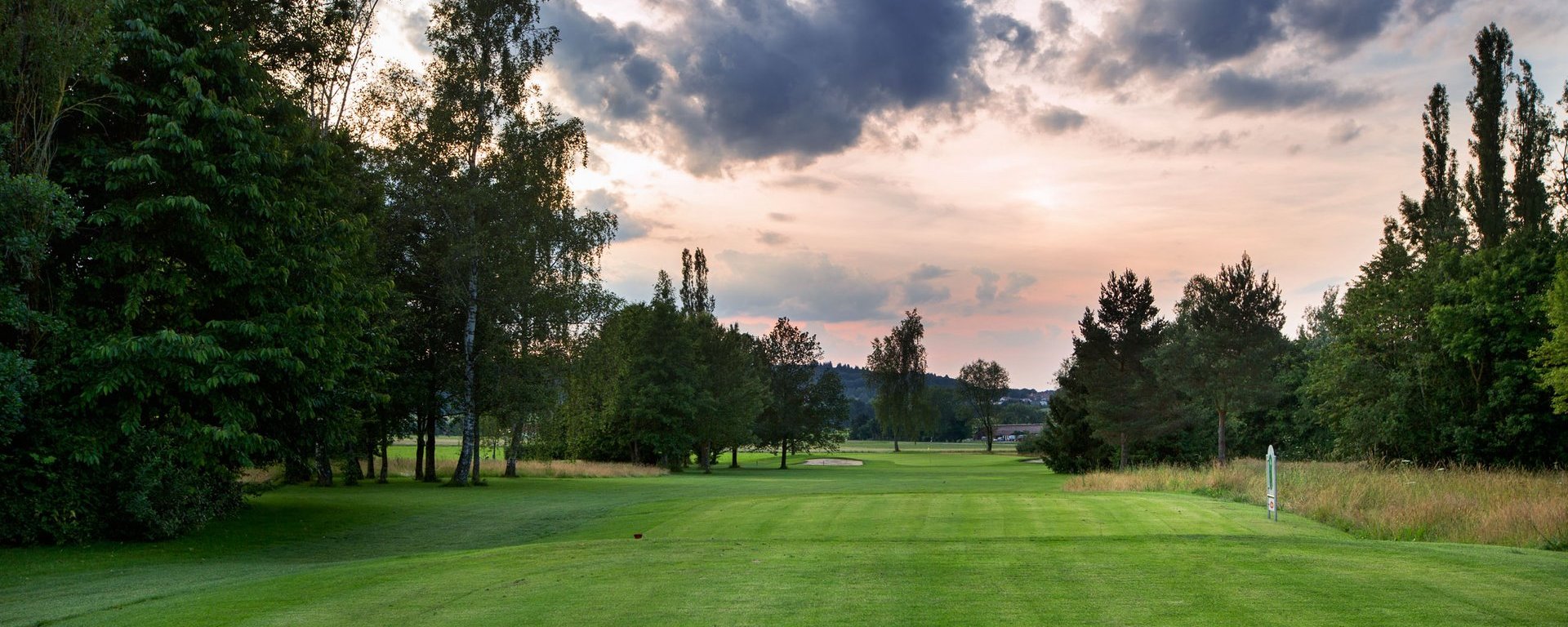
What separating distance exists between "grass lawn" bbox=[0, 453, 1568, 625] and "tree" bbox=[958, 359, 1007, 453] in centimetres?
10367

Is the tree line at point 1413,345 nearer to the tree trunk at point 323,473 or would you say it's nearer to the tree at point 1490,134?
the tree at point 1490,134

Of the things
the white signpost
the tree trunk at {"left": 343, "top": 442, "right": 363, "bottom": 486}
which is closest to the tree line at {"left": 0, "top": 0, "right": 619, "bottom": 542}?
the tree trunk at {"left": 343, "top": 442, "right": 363, "bottom": 486}

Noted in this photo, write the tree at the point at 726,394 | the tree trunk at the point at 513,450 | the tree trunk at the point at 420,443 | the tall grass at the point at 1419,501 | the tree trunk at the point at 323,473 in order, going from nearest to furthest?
the tall grass at the point at 1419,501 → the tree trunk at the point at 323,473 → the tree trunk at the point at 420,443 → the tree trunk at the point at 513,450 → the tree at the point at 726,394

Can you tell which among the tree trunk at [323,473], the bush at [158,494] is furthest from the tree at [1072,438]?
the bush at [158,494]

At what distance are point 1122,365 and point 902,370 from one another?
47.3 metres

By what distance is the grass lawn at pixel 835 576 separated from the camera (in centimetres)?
818

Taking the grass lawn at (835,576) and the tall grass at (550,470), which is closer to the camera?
the grass lawn at (835,576)

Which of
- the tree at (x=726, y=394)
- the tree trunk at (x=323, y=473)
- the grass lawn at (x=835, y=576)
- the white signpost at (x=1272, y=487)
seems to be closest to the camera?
the grass lawn at (x=835, y=576)

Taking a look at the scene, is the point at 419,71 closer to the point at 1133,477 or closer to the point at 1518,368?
the point at 1133,477

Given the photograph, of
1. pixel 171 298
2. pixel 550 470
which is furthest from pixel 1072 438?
pixel 171 298

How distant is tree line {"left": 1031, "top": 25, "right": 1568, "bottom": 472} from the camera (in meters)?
36.3

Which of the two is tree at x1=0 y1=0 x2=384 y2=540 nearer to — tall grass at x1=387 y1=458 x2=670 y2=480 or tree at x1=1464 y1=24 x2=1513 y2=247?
tall grass at x1=387 y1=458 x2=670 y2=480

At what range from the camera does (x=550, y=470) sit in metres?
46.1

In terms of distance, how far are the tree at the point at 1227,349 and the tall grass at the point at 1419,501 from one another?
20657 millimetres
